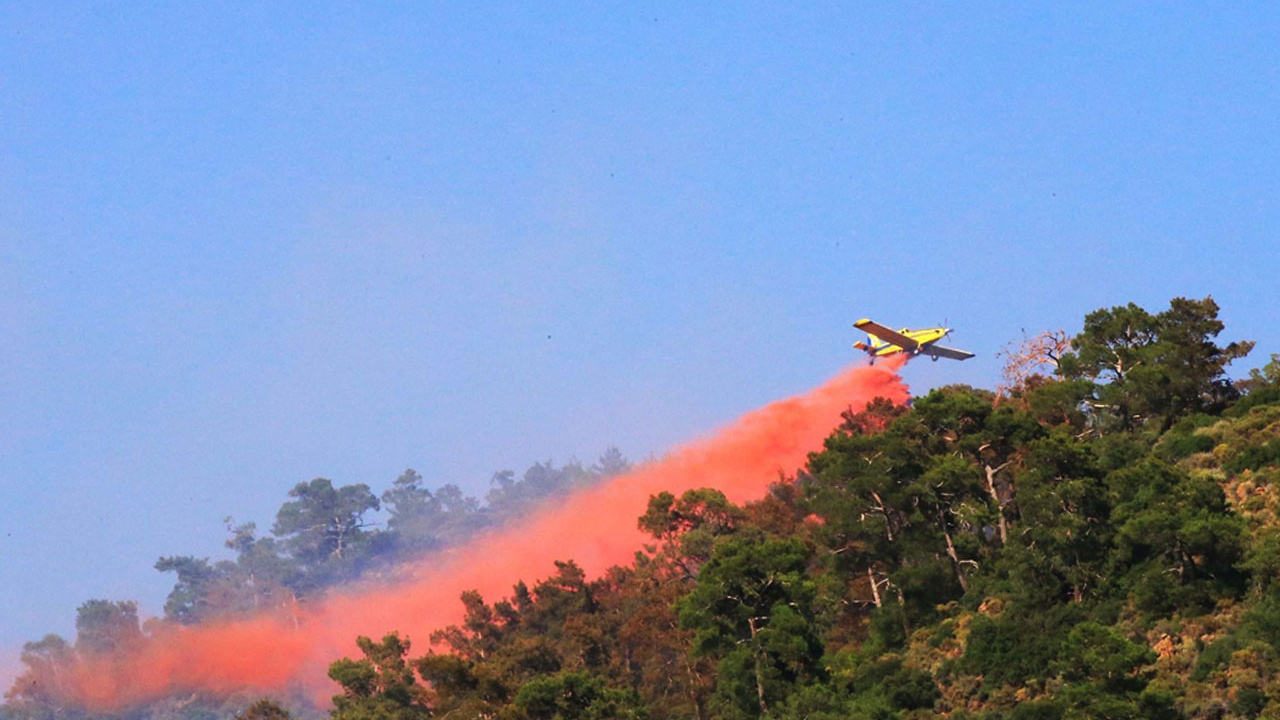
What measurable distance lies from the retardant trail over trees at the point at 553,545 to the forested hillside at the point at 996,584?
32.8m

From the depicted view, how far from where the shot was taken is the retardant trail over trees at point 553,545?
131750mm

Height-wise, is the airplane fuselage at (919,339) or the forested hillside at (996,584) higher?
the airplane fuselage at (919,339)

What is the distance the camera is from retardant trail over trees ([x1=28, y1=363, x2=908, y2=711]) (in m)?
132

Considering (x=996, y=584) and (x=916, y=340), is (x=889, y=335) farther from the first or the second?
(x=996, y=584)

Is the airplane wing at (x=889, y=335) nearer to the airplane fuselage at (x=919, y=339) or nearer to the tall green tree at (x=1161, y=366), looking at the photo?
the airplane fuselage at (x=919, y=339)

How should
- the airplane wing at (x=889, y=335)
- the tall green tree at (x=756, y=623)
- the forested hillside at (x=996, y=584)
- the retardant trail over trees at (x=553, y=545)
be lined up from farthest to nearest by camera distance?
1. the retardant trail over trees at (x=553, y=545)
2. the airplane wing at (x=889, y=335)
3. the tall green tree at (x=756, y=623)
4. the forested hillside at (x=996, y=584)

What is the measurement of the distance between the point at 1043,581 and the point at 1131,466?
18.7ft

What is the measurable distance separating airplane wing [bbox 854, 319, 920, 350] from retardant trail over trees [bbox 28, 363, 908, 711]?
12.9 meters

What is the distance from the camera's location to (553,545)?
6531 inches

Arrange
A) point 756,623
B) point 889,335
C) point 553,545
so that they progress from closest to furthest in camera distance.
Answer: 1. point 756,623
2. point 889,335
3. point 553,545

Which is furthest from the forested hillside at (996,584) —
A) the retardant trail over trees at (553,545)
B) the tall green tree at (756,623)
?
→ the retardant trail over trees at (553,545)

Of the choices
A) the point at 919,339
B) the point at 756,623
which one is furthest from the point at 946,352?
the point at 756,623

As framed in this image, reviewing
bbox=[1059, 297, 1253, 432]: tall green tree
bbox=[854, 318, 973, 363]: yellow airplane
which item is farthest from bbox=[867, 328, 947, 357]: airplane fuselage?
bbox=[1059, 297, 1253, 432]: tall green tree

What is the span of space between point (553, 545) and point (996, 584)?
94.1 metres
